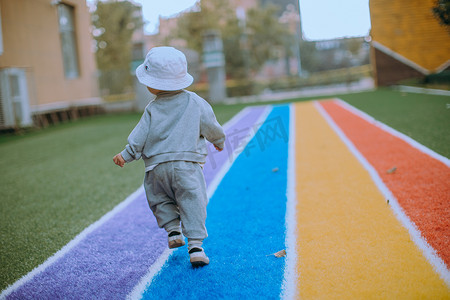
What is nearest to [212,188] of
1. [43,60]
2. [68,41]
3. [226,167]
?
[226,167]

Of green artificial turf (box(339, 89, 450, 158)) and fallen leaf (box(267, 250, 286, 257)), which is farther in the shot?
green artificial turf (box(339, 89, 450, 158))

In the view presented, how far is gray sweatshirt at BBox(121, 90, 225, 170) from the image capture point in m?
3.03

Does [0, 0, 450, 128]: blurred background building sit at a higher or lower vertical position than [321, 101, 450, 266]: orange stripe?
higher

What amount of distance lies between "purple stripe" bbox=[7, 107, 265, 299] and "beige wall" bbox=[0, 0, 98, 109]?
39.5ft

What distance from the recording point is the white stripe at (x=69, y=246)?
2.99 meters

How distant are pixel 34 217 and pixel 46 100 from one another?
535 inches

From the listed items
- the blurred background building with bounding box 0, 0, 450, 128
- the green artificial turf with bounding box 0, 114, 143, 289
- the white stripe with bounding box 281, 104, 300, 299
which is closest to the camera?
the white stripe with bounding box 281, 104, 300, 299

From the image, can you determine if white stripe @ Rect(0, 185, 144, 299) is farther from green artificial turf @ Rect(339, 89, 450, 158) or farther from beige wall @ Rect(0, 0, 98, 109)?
beige wall @ Rect(0, 0, 98, 109)

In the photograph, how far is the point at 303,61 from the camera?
51.2 meters

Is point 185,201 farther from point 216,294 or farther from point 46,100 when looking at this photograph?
point 46,100

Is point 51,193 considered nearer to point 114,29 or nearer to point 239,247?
point 239,247

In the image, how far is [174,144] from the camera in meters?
3.02

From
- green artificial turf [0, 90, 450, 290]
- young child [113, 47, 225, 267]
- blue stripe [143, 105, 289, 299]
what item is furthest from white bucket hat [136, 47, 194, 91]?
green artificial turf [0, 90, 450, 290]

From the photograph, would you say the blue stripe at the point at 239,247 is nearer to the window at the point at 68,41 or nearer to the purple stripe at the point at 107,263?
the purple stripe at the point at 107,263
